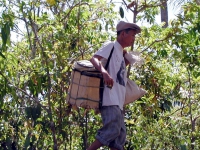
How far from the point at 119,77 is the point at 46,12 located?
175 cm

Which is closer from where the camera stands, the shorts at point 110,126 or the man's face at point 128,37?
the shorts at point 110,126

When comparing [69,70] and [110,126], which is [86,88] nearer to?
[110,126]

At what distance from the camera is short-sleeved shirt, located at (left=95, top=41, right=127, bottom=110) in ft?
13.9

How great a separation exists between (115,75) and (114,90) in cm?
13

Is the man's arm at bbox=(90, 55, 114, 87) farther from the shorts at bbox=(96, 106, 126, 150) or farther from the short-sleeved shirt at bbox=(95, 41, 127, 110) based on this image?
the shorts at bbox=(96, 106, 126, 150)

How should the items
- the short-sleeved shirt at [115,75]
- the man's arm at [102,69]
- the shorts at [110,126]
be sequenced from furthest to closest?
the short-sleeved shirt at [115,75], the shorts at [110,126], the man's arm at [102,69]

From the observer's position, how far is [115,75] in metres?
4.32

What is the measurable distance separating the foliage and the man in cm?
113

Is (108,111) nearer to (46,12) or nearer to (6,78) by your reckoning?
(6,78)

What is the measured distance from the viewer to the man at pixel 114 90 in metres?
4.13

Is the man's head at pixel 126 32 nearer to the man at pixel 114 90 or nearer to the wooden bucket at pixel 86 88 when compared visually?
the man at pixel 114 90

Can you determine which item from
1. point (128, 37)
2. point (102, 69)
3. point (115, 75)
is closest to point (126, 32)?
point (128, 37)

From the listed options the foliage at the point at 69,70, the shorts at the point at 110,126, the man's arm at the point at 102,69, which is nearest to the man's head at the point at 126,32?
the man's arm at the point at 102,69

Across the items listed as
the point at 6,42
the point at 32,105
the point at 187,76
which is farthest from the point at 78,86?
the point at 187,76
